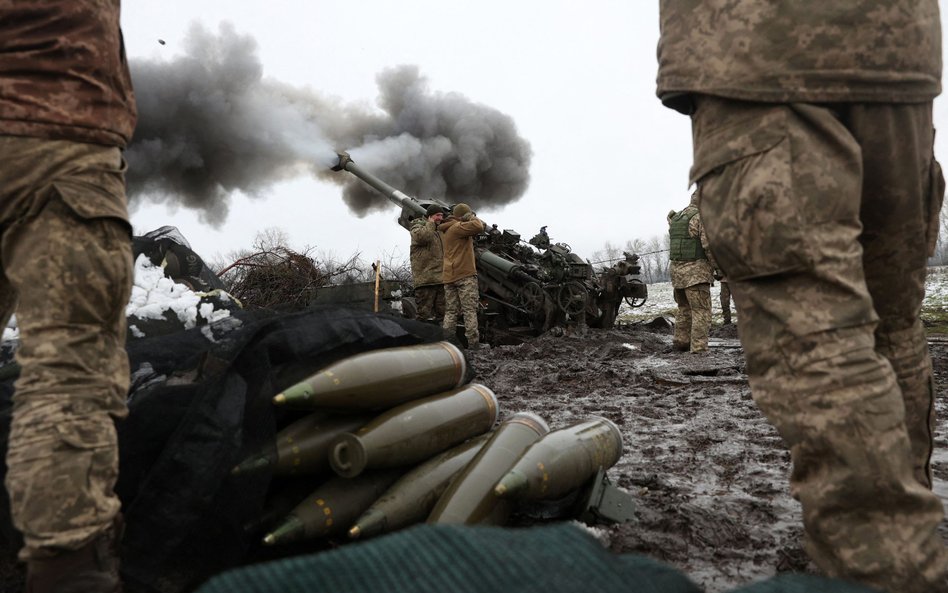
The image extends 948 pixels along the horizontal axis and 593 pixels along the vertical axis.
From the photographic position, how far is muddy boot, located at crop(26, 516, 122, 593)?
1.40 m

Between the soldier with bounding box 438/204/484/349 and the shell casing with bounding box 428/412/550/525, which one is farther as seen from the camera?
the soldier with bounding box 438/204/484/349

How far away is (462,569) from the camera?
0.91 meters

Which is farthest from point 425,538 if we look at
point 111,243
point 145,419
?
point 145,419

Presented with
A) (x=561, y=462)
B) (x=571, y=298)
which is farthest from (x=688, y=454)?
(x=571, y=298)

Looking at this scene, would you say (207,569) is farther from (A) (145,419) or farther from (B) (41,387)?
(B) (41,387)

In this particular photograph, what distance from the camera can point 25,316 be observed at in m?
1.54

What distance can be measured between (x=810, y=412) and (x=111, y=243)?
1.63 metres

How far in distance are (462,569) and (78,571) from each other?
39.2 inches

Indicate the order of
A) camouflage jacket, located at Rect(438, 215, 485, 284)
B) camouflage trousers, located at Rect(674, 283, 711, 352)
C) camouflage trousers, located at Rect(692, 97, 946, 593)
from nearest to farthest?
1. camouflage trousers, located at Rect(692, 97, 946, 593)
2. camouflage trousers, located at Rect(674, 283, 711, 352)
3. camouflage jacket, located at Rect(438, 215, 485, 284)

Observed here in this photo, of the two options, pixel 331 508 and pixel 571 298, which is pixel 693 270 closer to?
pixel 571 298

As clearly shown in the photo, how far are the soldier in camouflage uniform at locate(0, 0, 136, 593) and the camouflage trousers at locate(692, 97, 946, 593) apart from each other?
1463mm

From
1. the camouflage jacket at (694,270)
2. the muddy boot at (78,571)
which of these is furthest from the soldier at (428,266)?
the muddy boot at (78,571)

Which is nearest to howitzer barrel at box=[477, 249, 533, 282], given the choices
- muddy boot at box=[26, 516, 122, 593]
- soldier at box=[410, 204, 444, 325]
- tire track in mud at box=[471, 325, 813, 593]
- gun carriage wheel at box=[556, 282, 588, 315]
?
gun carriage wheel at box=[556, 282, 588, 315]

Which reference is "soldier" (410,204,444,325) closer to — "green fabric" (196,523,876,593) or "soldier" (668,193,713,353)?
"soldier" (668,193,713,353)
